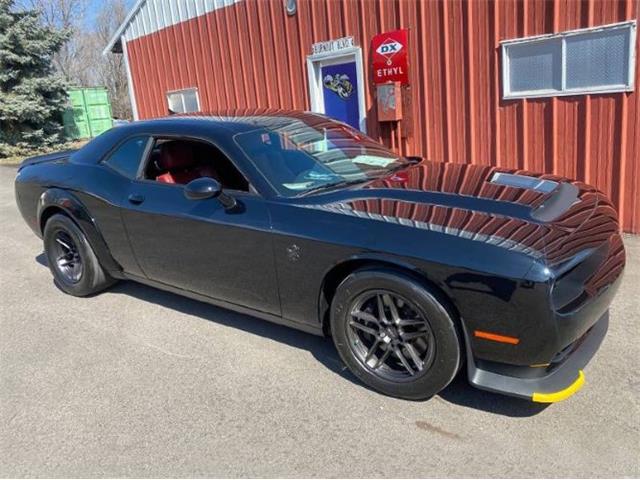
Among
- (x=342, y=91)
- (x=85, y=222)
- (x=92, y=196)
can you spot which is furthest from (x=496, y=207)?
(x=342, y=91)

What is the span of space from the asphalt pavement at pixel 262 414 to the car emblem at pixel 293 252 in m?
0.74

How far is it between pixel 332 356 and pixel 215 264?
3.24 ft

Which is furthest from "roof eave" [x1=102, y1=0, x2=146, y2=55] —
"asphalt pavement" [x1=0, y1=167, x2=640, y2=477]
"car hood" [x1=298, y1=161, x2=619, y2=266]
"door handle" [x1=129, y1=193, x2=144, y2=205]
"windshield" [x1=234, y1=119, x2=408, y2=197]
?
"car hood" [x1=298, y1=161, x2=619, y2=266]

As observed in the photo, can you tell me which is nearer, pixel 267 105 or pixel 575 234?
pixel 575 234

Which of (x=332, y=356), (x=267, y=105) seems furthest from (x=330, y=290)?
(x=267, y=105)

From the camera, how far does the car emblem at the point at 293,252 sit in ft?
10.2

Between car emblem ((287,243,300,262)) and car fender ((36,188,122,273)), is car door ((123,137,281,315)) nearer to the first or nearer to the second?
car emblem ((287,243,300,262))

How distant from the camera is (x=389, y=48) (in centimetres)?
703

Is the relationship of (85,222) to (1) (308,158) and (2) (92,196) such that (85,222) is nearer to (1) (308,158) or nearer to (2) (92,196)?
(2) (92,196)

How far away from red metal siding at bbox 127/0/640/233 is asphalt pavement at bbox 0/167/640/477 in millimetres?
2078

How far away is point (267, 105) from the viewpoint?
366 inches

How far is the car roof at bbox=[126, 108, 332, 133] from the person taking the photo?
3.77 meters

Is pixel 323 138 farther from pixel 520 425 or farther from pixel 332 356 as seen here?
pixel 520 425

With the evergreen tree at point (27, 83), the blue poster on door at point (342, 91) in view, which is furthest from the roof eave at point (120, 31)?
the blue poster on door at point (342, 91)
